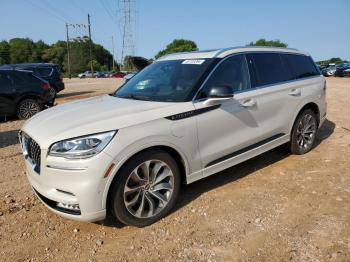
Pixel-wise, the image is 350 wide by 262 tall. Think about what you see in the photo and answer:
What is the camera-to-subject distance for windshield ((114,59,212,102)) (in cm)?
429

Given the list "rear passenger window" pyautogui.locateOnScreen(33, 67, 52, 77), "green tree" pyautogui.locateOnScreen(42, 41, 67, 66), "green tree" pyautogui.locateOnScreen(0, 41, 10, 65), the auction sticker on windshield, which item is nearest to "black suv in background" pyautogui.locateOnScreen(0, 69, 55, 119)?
"rear passenger window" pyautogui.locateOnScreen(33, 67, 52, 77)

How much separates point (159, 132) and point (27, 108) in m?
8.67

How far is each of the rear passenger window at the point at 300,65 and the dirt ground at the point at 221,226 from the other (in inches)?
60.6

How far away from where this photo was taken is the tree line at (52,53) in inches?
4144

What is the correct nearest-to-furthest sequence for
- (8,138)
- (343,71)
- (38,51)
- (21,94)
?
(8,138)
(21,94)
(343,71)
(38,51)

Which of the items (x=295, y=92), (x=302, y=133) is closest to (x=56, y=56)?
(x=302, y=133)

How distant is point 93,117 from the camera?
376 centimetres

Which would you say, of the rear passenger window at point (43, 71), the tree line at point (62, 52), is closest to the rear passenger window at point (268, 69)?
the rear passenger window at point (43, 71)

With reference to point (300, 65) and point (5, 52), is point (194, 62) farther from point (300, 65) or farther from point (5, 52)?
point (5, 52)

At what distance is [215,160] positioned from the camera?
14.3ft

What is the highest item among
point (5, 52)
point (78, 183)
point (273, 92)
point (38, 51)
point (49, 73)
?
point (38, 51)

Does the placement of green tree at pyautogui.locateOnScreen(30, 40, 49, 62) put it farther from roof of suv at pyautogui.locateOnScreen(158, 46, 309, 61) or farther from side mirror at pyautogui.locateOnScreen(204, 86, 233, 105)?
side mirror at pyautogui.locateOnScreen(204, 86, 233, 105)

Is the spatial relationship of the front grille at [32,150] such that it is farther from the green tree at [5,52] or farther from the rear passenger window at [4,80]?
the green tree at [5,52]

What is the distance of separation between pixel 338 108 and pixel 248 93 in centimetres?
688
